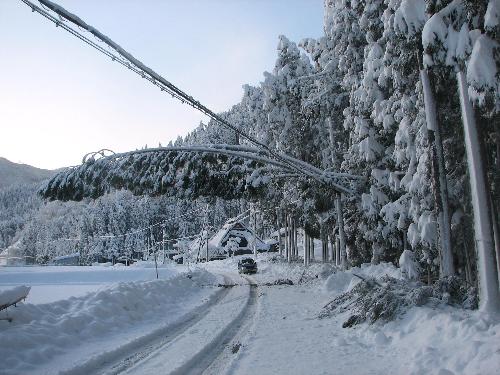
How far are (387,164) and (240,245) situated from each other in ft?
222

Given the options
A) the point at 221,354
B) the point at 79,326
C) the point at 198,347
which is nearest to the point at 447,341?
the point at 221,354

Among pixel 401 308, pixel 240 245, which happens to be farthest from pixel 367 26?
pixel 240 245

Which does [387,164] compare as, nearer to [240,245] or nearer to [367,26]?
[367,26]

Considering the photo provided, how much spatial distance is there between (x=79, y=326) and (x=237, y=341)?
3948 millimetres

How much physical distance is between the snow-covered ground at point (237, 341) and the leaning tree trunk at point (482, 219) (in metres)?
0.44

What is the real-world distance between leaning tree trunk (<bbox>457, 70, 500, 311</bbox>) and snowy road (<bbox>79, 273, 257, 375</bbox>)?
4.60 metres

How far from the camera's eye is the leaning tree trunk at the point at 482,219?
7.69 meters

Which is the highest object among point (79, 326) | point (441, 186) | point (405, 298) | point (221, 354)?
point (441, 186)

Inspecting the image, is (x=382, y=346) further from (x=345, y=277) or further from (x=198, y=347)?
(x=345, y=277)

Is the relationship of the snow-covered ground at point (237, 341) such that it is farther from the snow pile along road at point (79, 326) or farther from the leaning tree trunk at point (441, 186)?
the leaning tree trunk at point (441, 186)

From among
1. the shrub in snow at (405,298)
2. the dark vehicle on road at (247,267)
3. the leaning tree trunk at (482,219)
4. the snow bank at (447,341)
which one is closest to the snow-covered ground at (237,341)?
the snow bank at (447,341)

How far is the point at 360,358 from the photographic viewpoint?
24.4 feet

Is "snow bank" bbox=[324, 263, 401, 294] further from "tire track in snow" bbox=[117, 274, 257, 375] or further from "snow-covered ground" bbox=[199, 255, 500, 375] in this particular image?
"snow-covered ground" bbox=[199, 255, 500, 375]

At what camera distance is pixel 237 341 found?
31.9 feet
